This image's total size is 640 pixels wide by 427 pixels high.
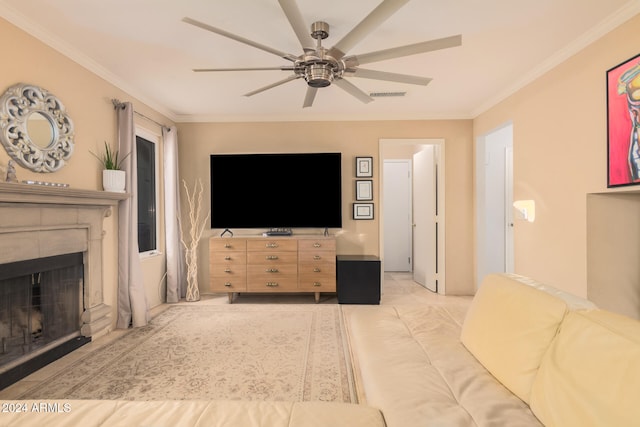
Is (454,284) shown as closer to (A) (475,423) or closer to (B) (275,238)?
(B) (275,238)

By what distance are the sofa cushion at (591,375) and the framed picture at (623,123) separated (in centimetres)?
165

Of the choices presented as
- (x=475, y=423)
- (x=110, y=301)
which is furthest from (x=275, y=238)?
(x=475, y=423)

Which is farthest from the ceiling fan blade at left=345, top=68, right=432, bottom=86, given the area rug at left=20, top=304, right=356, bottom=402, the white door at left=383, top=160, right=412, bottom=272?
the white door at left=383, top=160, right=412, bottom=272

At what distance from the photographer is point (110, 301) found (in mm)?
3123

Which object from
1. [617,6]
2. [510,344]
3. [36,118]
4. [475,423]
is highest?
[617,6]

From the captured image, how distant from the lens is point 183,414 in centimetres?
107

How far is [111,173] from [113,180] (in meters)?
0.07

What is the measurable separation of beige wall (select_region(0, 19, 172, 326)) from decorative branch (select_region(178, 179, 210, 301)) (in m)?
1.15

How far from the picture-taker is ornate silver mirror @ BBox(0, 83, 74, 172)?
2.12 m

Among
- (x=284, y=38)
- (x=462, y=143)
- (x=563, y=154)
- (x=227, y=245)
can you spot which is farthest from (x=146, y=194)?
(x=563, y=154)

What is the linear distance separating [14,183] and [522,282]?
3014 mm

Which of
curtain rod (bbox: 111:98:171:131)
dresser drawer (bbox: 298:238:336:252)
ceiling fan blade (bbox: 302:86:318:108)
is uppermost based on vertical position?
curtain rod (bbox: 111:98:171:131)

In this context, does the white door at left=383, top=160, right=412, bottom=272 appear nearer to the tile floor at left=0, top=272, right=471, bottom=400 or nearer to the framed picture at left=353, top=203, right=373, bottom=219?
the tile floor at left=0, top=272, right=471, bottom=400

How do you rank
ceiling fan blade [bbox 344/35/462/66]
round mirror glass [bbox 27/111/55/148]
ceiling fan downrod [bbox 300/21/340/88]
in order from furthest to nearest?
1. round mirror glass [bbox 27/111/55/148]
2. ceiling fan downrod [bbox 300/21/340/88]
3. ceiling fan blade [bbox 344/35/462/66]
